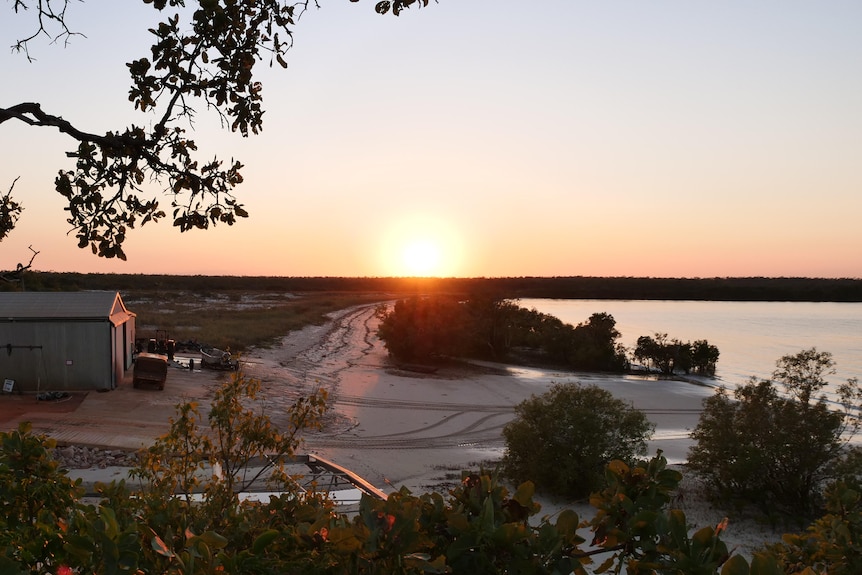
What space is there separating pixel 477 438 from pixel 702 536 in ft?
66.2

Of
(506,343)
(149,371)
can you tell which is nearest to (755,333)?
(506,343)

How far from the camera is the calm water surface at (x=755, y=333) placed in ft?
127

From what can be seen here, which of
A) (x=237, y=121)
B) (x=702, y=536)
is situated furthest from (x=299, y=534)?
(x=237, y=121)

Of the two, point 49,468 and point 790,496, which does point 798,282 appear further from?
point 49,468

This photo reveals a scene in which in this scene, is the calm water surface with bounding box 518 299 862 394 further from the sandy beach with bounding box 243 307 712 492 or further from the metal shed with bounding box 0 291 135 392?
the metal shed with bounding box 0 291 135 392

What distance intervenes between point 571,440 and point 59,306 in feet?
57.3

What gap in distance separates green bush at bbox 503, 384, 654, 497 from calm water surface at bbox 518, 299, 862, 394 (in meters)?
21.7

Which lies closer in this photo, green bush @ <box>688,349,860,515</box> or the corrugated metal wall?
green bush @ <box>688,349,860,515</box>

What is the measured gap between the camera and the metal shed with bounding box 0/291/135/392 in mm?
20859

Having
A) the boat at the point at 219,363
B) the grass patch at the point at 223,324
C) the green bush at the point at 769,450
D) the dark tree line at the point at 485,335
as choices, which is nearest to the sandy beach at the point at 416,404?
the boat at the point at 219,363

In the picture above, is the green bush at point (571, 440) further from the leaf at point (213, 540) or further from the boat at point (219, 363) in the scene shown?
the boat at point (219, 363)

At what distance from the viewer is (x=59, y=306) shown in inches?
856

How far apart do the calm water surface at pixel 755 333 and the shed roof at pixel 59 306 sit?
30.2m

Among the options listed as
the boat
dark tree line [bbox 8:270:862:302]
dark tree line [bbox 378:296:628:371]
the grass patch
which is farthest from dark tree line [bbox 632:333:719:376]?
dark tree line [bbox 8:270:862:302]
